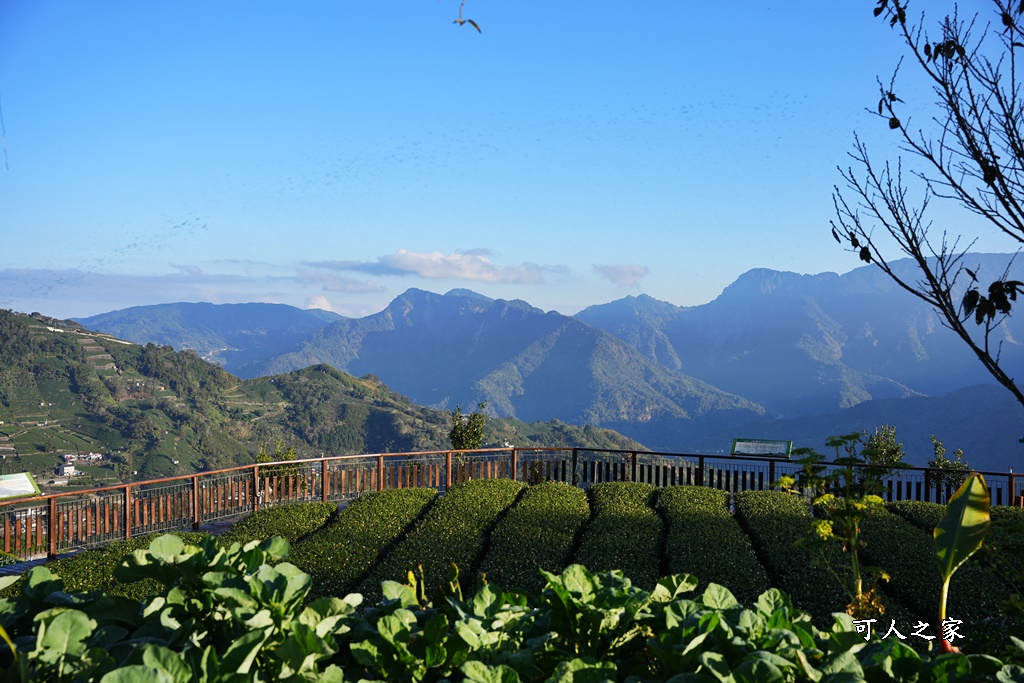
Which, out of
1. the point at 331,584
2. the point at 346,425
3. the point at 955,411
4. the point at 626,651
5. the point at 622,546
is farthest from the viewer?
the point at 955,411

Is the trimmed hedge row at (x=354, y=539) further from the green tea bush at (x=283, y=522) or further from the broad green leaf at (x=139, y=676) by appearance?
the broad green leaf at (x=139, y=676)

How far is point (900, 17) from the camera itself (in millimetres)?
3701

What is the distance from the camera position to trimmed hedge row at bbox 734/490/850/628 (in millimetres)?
7402

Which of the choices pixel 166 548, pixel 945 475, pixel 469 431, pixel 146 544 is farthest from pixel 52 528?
pixel 945 475

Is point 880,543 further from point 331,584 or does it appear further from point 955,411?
point 955,411

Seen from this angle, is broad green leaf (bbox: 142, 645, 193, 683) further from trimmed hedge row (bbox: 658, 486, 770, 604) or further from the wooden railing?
the wooden railing

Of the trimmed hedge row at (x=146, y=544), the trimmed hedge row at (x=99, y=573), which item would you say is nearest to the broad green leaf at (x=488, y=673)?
the trimmed hedge row at (x=146, y=544)

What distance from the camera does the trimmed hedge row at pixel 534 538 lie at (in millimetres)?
8258

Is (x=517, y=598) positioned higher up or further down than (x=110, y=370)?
higher up

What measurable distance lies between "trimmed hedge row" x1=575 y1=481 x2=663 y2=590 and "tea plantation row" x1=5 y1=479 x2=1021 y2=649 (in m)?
0.03

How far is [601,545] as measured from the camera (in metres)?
9.78

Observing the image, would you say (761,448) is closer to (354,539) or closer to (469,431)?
(469,431)

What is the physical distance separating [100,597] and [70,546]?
1201cm

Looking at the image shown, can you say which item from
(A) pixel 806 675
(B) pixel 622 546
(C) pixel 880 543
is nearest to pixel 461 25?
(A) pixel 806 675
